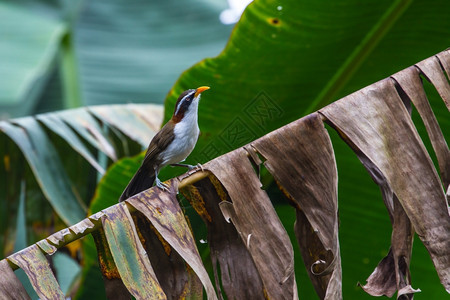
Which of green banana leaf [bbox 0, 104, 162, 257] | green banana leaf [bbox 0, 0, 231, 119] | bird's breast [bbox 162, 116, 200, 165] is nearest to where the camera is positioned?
bird's breast [bbox 162, 116, 200, 165]

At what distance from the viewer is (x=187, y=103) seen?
3311 mm

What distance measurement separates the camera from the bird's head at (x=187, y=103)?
3.27m

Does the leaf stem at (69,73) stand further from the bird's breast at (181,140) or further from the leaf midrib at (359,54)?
the leaf midrib at (359,54)

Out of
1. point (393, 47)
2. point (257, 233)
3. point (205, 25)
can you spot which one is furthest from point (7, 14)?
point (257, 233)

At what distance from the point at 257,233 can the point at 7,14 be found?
594 cm

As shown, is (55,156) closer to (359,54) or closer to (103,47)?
(359,54)

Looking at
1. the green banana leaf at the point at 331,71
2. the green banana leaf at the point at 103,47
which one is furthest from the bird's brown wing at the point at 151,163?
the green banana leaf at the point at 103,47

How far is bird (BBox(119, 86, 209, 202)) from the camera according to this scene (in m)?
3.29

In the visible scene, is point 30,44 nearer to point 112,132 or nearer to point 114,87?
point 114,87

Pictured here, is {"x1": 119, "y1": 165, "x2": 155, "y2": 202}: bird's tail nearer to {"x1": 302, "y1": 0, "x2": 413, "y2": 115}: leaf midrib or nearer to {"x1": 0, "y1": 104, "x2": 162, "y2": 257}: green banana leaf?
{"x1": 0, "y1": 104, "x2": 162, "y2": 257}: green banana leaf

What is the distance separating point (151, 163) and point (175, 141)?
0.63 ft

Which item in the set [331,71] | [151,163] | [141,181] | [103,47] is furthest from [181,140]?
[103,47]

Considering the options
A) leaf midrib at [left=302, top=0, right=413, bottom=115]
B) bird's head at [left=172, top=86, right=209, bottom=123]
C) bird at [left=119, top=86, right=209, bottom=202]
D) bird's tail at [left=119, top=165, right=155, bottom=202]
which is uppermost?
leaf midrib at [left=302, top=0, right=413, bottom=115]

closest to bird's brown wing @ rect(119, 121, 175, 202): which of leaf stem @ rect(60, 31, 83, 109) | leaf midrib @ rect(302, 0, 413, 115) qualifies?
leaf midrib @ rect(302, 0, 413, 115)
